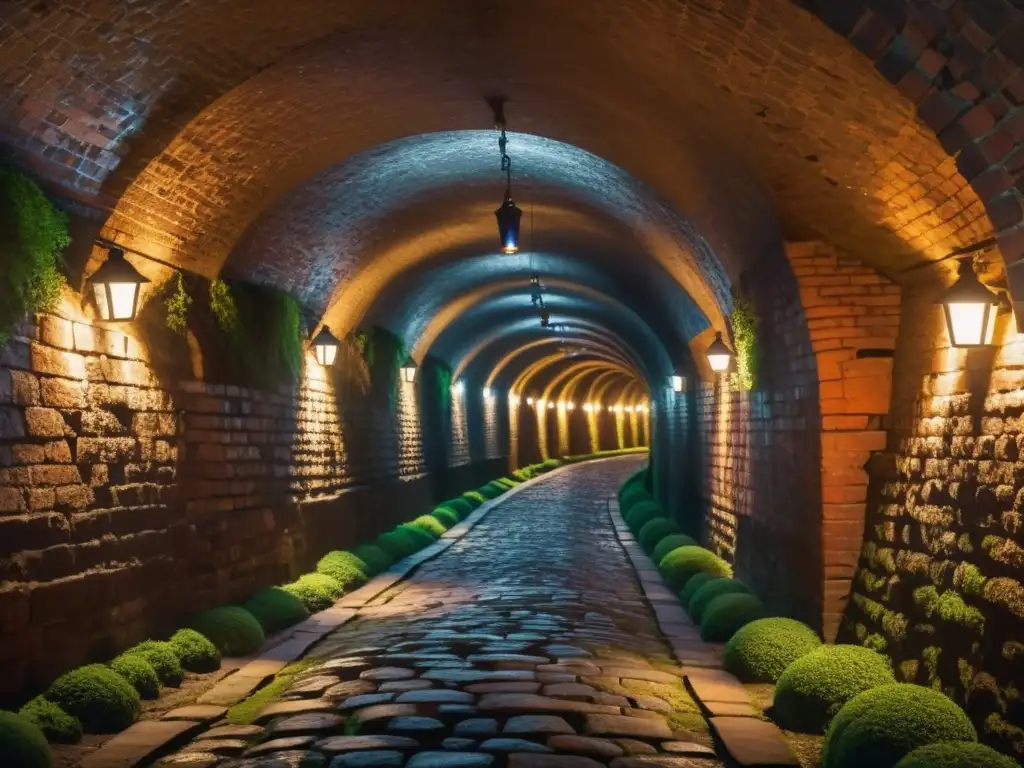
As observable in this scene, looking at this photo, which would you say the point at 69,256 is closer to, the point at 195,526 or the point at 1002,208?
the point at 195,526

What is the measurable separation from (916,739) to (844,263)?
3.46 metres

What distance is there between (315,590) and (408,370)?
745cm

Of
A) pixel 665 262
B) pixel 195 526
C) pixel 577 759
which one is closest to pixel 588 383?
pixel 665 262

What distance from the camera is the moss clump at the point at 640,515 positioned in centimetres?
1720

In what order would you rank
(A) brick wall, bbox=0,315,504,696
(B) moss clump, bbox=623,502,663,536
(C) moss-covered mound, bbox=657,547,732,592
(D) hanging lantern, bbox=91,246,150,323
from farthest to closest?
(B) moss clump, bbox=623,502,663,536 → (C) moss-covered mound, bbox=657,547,732,592 → (D) hanging lantern, bbox=91,246,150,323 → (A) brick wall, bbox=0,315,504,696

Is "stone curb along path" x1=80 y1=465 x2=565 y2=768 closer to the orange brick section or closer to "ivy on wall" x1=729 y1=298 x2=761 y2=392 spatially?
the orange brick section

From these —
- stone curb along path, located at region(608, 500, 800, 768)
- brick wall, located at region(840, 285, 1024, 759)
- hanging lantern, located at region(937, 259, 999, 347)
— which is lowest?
stone curb along path, located at region(608, 500, 800, 768)

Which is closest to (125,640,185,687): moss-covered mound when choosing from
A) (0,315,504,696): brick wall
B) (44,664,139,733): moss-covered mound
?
(0,315,504,696): brick wall

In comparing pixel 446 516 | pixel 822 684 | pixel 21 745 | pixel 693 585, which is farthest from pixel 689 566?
pixel 446 516

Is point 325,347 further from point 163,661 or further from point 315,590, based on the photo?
point 163,661

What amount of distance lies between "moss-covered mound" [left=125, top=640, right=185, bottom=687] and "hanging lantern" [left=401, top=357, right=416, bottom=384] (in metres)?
10.4

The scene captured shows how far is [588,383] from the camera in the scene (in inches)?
1759

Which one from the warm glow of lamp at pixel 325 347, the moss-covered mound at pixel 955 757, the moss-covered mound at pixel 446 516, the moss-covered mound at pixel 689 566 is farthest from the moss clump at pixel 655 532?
the moss-covered mound at pixel 955 757

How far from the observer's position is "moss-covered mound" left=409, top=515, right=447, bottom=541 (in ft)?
55.1
